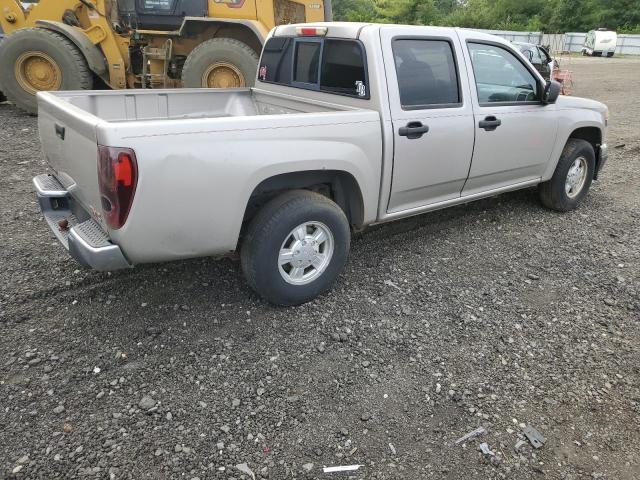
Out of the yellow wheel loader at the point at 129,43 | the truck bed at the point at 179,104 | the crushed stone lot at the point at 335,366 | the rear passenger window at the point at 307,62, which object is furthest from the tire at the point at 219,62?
the crushed stone lot at the point at 335,366

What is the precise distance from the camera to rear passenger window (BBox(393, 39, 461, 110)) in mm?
3910

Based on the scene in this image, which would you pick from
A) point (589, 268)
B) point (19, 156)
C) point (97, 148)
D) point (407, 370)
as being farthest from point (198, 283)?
point (19, 156)

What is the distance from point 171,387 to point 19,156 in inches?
215

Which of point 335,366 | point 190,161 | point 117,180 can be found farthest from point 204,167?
point 335,366

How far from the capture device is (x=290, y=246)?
3580mm

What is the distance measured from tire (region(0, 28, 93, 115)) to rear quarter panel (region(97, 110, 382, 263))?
23.1ft

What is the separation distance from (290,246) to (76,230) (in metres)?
1.34

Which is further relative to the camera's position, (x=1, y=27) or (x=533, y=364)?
(x=1, y=27)

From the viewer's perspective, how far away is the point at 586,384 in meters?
3.06

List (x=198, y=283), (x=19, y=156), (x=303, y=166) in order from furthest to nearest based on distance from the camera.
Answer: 1. (x=19, y=156)
2. (x=198, y=283)
3. (x=303, y=166)

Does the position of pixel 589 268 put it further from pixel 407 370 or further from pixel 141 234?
pixel 141 234

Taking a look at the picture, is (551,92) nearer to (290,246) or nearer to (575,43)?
(290,246)

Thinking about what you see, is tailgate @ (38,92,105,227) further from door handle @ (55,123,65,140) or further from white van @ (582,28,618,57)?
white van @ (582,28,618,57)

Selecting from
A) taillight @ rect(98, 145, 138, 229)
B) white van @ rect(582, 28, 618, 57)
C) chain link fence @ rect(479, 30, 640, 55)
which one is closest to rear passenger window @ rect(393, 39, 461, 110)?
taillight @ rect(98, 145, 138, 229)
